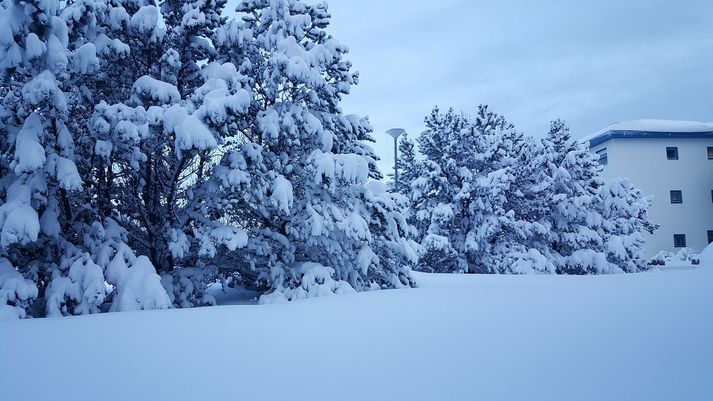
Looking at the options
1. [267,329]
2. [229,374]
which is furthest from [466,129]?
[229,374]

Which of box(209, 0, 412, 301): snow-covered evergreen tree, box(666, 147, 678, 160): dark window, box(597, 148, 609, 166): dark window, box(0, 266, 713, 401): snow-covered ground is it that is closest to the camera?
box(0, 266, 713, 401): snow-covered ground

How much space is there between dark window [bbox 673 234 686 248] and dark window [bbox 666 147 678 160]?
5.80 meters

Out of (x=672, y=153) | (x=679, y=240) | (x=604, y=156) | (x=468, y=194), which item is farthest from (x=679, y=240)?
(x=468, y=194)

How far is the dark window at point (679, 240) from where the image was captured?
2889cm

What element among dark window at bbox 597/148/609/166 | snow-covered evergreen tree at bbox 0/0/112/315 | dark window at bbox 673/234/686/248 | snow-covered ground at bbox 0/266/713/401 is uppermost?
dark window at bbox 597/148/609/166

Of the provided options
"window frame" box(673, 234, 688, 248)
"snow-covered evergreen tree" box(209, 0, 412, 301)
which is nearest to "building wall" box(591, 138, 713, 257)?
"window frame" box(673, 234, 688, 248)

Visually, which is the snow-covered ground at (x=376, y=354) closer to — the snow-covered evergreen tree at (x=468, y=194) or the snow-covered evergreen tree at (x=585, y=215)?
the snow-covered evergreen tree at (x=468, y=194)

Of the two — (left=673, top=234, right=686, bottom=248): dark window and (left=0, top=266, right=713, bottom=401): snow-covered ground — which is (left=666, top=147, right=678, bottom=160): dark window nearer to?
(left=673, top=234, right=686, bottom=248): dark window

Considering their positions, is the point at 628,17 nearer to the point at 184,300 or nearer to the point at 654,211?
the point at 184,300

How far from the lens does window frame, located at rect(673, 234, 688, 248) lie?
94.8 feet

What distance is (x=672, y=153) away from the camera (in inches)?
1185

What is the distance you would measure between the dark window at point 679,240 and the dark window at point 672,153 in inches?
228

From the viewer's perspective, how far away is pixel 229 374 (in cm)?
282

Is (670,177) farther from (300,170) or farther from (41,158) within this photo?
(41,158)
